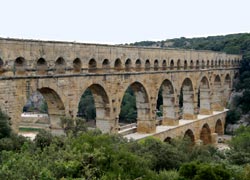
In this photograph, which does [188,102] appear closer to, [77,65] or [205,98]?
[205,98]

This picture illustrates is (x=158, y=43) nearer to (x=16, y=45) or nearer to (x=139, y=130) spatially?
(x=139, y=130)

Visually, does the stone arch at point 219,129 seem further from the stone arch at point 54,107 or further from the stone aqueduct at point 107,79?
the stone arch at point 54,107

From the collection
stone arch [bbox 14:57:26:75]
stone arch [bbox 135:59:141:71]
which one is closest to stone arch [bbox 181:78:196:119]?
stone arch [bbox 135:59:141:71]

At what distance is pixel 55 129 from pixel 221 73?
32.2 meters

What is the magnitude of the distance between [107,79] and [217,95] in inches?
1034

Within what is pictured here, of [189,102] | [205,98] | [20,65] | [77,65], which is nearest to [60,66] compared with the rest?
[77,65]

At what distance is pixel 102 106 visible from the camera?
1156 inches

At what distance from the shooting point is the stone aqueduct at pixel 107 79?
2191cm

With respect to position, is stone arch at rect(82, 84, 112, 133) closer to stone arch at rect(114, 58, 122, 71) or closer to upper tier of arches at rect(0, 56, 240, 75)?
upper tier of arches at rect(0, 56, 240, 75)

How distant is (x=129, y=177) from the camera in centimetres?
1582

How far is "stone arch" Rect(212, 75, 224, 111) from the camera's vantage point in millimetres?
51112

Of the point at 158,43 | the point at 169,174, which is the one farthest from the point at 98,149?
the point at 158,43

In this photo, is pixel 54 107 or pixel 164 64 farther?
pixel 164 64

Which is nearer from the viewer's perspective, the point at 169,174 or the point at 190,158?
the point at 169,174
